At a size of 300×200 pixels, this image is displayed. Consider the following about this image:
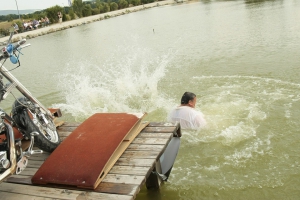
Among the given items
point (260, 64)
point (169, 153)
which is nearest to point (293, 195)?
point (169, 153)

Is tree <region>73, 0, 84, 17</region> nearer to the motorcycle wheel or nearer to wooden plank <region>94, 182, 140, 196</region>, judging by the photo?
the motorcycle wheel

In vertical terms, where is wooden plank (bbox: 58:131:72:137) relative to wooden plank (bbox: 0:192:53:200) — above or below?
above

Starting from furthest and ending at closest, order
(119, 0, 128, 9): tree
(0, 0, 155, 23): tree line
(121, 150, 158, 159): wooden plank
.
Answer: (119, 0, 128, 9): tree, (0, 0, 155, 23): tree line, (121, 150, 158, 159): wooden plank

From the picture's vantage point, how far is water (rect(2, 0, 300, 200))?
4562 mm

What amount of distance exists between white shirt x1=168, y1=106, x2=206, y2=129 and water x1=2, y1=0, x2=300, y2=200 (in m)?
0.23

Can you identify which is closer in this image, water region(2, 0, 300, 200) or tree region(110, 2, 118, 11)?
water region(2, 0, 300, 200)

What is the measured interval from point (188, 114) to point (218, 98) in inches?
92.1

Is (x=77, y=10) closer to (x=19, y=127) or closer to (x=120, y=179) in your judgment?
(x=19, y=127)

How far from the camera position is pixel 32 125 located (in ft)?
13.3

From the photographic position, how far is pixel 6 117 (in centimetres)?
388

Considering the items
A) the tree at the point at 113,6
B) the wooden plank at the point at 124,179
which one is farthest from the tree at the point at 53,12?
the wooden plank at the point at 124,179

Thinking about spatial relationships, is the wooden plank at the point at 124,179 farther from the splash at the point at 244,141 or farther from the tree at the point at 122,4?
the tree at the point at 122,4

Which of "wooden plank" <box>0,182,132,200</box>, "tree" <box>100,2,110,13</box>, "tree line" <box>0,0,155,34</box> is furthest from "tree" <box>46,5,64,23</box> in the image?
"wooden plank" <box>0,182,132,200</box>

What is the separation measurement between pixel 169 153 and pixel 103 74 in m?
7.22
